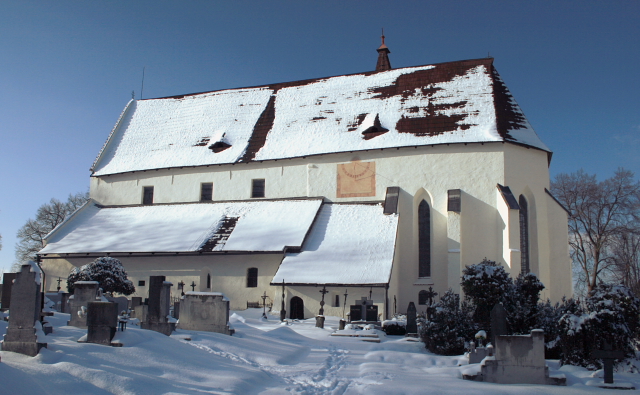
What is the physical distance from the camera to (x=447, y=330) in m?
15.3

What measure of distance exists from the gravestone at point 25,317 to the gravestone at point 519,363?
27.4 ft

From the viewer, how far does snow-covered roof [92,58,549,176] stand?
1080 inches

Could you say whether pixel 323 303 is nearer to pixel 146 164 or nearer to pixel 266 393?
pixel 266 393

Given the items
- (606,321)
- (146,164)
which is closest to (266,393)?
(606,321)

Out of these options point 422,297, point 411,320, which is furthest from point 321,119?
point 411,320

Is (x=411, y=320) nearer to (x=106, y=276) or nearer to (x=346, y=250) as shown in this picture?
(x=346, y=250)

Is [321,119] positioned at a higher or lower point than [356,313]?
higher

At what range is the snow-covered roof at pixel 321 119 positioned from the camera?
1080 inches

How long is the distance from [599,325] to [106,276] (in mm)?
17767

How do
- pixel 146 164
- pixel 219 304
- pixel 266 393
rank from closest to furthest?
pixel 266 393, pixel 219 304, pixel 146 164

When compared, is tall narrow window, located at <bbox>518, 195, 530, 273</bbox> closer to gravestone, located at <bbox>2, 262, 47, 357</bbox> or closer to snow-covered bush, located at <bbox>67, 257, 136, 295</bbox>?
snow-covered bush, located at <bbox>67, 257, 136, 295</bbox>

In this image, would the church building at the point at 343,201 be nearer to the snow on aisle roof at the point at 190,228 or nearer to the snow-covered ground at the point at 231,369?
the snow on aisle roof at the point at 190,228

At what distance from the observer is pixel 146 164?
107ft

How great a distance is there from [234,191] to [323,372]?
2033 cm
